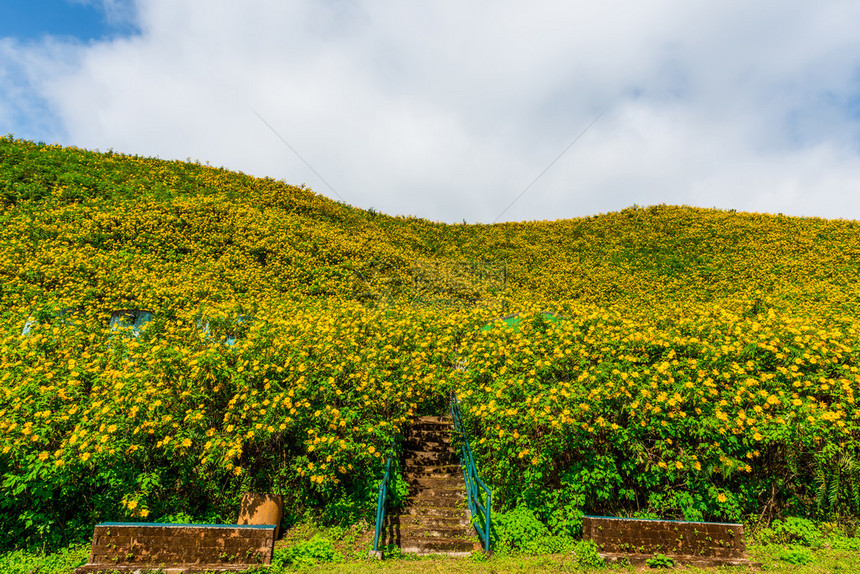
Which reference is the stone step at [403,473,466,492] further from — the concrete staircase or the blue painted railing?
the blue painted railing

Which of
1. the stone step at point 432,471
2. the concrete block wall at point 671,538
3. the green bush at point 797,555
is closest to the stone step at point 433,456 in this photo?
the stone step at point 432,471

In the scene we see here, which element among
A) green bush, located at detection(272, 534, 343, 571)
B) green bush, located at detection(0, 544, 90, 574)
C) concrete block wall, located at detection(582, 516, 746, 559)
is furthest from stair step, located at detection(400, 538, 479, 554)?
green bush, located at detection(0, 544, 90, 574)

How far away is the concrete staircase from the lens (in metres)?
7.12

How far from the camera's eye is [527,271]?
26328mm

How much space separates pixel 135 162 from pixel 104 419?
1086 inches

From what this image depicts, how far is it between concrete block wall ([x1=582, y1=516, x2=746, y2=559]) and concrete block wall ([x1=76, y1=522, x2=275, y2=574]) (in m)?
5.32

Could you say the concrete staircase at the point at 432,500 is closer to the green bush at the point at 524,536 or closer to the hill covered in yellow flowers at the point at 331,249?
→ the green bush at the point at 524,536

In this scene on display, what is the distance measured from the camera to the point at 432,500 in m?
8.09

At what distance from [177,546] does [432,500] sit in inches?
172

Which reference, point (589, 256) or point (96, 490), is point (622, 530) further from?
point (589, 256)

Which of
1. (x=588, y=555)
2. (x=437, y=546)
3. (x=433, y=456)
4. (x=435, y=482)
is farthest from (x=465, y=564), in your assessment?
(x=433, y=456)

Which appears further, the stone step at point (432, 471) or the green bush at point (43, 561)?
the stone step at point (432, 471)

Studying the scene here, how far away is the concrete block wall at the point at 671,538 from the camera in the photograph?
621 cm

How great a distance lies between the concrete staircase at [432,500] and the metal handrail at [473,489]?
6.9 inches
